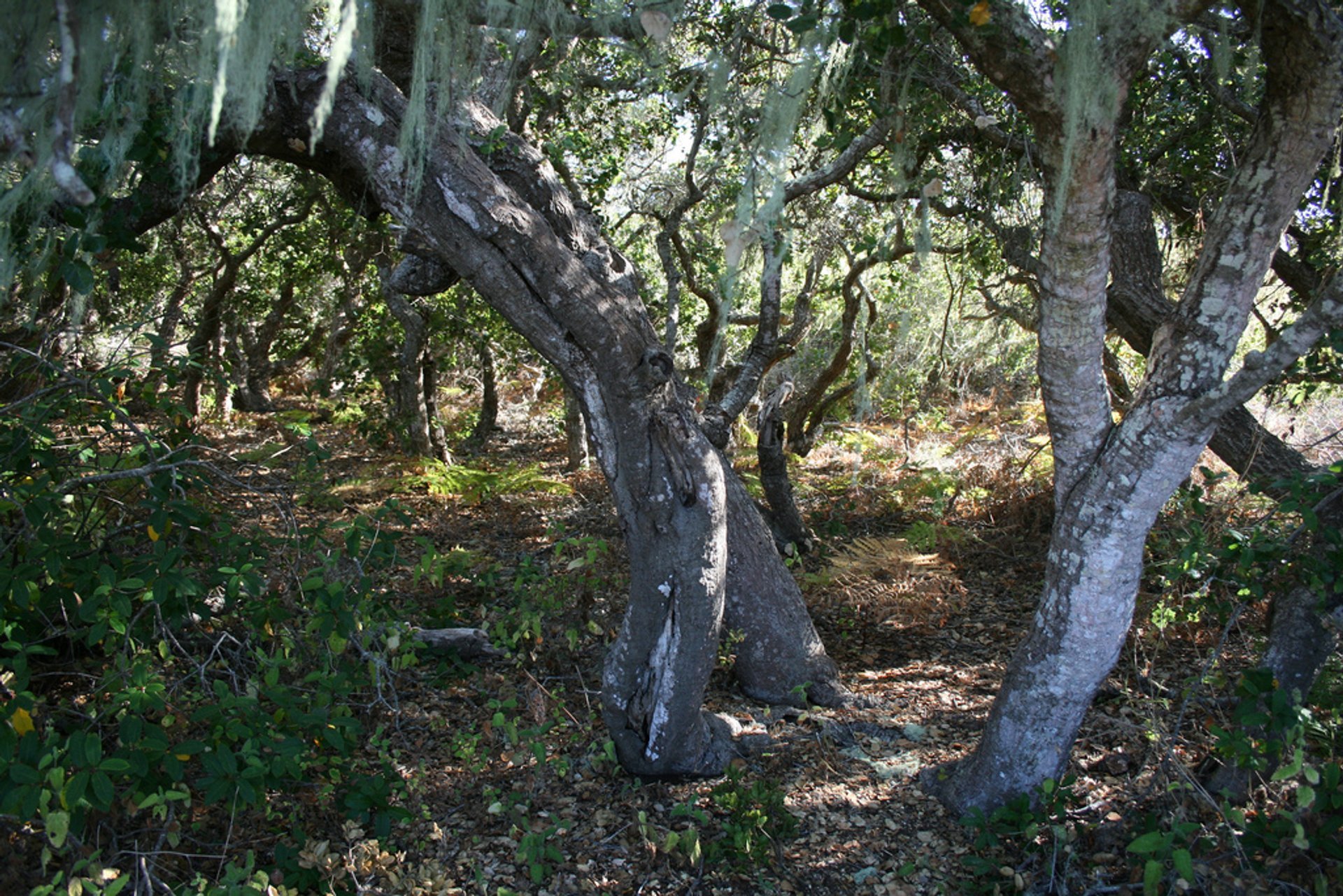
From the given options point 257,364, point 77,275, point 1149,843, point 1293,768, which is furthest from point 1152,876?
point 257,364

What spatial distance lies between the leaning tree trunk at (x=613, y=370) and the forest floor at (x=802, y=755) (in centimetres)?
31

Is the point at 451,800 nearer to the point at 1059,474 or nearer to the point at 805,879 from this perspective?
the point at 805,879

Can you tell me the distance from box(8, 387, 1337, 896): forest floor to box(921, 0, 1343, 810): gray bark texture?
0.34 m

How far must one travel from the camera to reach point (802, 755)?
353 cm

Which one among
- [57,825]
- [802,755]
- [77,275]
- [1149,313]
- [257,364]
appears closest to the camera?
[57,825]

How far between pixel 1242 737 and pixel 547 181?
3.13 metres

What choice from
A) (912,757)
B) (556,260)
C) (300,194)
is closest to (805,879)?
(912,757)

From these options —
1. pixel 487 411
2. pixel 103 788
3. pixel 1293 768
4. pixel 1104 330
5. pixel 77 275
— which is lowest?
pixel 103 788

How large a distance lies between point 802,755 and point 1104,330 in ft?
6.73

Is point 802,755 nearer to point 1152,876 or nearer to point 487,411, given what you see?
point 1152,876

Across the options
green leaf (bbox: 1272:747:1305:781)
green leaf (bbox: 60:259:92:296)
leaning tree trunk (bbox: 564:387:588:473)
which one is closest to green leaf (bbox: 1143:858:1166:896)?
green leaf (bbox: 1272:747:1305:781)

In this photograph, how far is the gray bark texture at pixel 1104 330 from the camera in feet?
8.01

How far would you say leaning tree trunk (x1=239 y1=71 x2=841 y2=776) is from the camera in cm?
299

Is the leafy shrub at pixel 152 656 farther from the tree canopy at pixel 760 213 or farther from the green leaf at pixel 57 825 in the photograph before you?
the tree canopy at pixel 760 213
